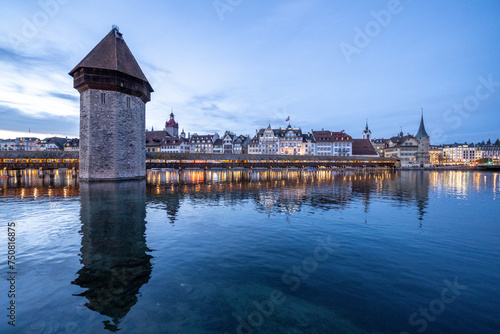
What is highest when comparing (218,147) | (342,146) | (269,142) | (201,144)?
(269,142)

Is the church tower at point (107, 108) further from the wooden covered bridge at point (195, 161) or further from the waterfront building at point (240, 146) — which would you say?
the waterfront building at point (240, 146)

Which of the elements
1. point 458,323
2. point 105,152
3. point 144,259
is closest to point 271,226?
point 144,259

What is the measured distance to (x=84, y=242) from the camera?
861cm

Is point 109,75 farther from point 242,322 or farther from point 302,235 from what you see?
point 242,322

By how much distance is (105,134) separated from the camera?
30.8 m

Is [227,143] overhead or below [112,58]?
below

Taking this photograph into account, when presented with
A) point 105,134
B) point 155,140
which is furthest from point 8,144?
point 105,134

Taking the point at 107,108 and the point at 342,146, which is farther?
the point at 342,146

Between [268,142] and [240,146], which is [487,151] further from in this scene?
[240,146]

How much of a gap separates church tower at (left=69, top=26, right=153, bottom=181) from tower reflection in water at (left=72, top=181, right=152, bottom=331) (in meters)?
20.7

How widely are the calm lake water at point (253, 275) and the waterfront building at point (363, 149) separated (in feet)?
298

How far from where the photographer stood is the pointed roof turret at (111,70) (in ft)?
96.5

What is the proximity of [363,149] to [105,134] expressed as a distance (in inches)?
3602

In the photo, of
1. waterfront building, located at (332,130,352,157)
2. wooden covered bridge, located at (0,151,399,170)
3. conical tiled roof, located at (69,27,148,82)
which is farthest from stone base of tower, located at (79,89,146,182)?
waterfront building, located at (332,130,352,157)
